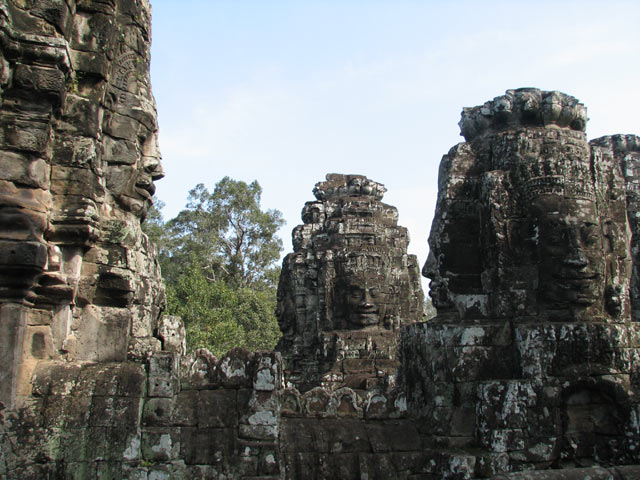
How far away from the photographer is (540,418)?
580cm

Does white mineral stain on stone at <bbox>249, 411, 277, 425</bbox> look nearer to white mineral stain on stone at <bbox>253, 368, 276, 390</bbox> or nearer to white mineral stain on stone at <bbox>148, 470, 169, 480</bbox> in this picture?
white mineral stain on stone at <bbox>253, 368, 276, 390</bbox>

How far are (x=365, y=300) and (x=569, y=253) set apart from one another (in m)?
10.5

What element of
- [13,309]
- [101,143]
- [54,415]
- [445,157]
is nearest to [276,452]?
[54,415]

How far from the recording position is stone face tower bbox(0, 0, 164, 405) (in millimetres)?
5016

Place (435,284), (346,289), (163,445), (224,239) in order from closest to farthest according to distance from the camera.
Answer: (163,445) → (435,284) → (346,289) → (224,239)

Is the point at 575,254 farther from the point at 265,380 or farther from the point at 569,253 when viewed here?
the point at 265,380

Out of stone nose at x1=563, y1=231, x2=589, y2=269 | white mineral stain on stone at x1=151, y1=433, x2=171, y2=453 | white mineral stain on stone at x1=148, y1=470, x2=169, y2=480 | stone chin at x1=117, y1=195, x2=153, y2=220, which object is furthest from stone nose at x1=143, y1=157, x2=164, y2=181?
stone nose at x1=563, y1=231, x2=589, y2=269

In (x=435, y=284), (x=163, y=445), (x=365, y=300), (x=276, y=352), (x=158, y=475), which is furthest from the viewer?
(x=365, y=300)

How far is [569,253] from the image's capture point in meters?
6.29

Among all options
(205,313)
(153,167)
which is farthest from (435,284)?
(205,313)

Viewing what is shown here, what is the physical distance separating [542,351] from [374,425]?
5.67ft

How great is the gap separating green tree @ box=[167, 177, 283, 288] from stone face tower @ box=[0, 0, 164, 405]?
92.6 ft

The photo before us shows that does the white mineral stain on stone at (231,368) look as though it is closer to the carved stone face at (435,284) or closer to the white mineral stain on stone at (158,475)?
the white mineral stain on stone at (158,475)

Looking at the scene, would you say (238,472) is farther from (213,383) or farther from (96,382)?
(96,382)
